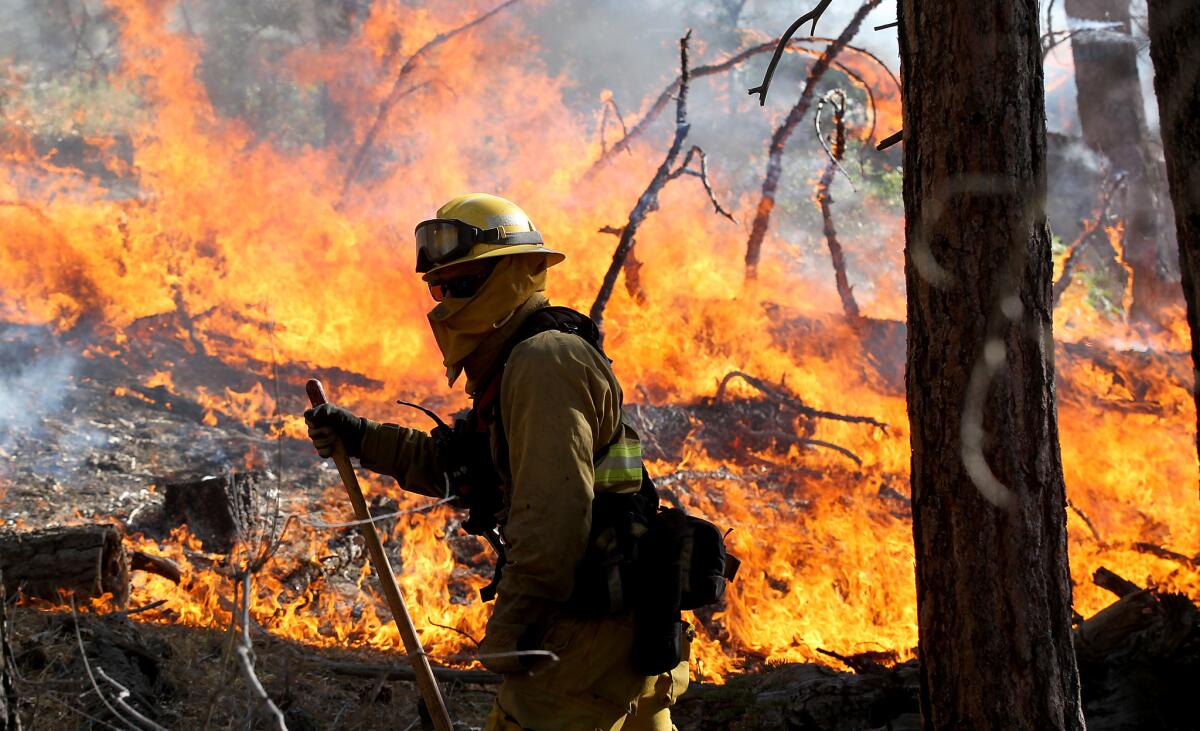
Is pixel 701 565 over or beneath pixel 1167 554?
over

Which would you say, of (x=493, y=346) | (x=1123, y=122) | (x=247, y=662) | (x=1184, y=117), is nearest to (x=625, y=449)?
(x=493, y=346)

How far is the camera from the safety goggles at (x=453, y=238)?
294 cm

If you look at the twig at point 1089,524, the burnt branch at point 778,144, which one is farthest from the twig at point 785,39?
the twig at point 1089,524

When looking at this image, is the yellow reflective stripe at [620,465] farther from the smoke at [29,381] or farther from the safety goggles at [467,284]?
the smoke at [29,381]

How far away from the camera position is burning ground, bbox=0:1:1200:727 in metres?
6.46

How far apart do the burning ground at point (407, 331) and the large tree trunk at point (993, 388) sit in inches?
6.5

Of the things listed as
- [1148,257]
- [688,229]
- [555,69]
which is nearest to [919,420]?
[688,229]

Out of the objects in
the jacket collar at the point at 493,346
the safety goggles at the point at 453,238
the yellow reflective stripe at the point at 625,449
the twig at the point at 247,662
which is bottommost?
the twig at the point at 247,662

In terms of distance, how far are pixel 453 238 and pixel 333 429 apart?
3.01 ft

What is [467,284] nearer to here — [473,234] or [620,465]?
[473,234]

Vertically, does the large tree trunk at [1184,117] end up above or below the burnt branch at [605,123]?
below

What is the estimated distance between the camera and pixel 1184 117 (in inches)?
107

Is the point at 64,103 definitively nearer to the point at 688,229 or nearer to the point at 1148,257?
the point at 688,229

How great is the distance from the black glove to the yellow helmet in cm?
71
